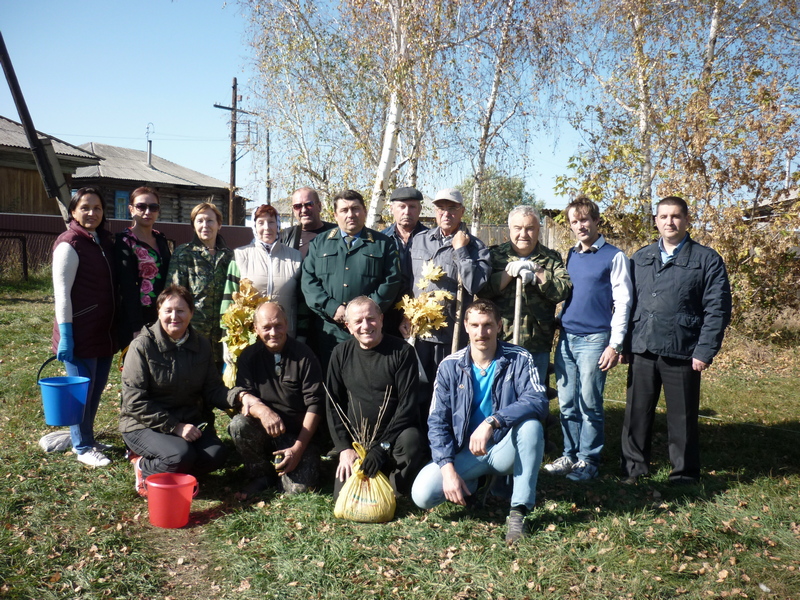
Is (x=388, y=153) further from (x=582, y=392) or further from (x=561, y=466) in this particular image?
(x=561, y=466)

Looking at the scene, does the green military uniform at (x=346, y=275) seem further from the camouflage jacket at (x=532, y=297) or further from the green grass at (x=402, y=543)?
the green grass at (x=402, y=543)

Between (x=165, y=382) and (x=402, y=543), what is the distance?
6.22 feet

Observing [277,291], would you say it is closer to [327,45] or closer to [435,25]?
[435,25]

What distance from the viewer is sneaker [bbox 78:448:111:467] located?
183 inches

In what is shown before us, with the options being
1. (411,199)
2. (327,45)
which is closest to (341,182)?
(327,45)

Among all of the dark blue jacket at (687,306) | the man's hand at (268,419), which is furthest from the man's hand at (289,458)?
the dark blue jacket at (687,306)

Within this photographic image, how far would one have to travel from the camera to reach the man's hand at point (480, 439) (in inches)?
142

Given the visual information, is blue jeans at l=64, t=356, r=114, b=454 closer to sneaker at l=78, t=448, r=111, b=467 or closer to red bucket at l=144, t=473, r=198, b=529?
sneaker at l=78, t=448, r=111, b=467

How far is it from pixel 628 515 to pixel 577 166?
7402mm

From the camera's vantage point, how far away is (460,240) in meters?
4.46

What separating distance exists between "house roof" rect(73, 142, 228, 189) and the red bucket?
28.1m

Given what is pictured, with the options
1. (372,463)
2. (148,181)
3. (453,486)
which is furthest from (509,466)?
(148,181)

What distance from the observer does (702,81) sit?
9.22 meters

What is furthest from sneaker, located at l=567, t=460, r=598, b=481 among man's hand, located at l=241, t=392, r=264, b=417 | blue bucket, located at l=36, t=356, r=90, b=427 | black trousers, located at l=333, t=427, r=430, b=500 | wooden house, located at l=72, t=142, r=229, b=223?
wooden house, located at l=72, t=142, r=229, b=223
